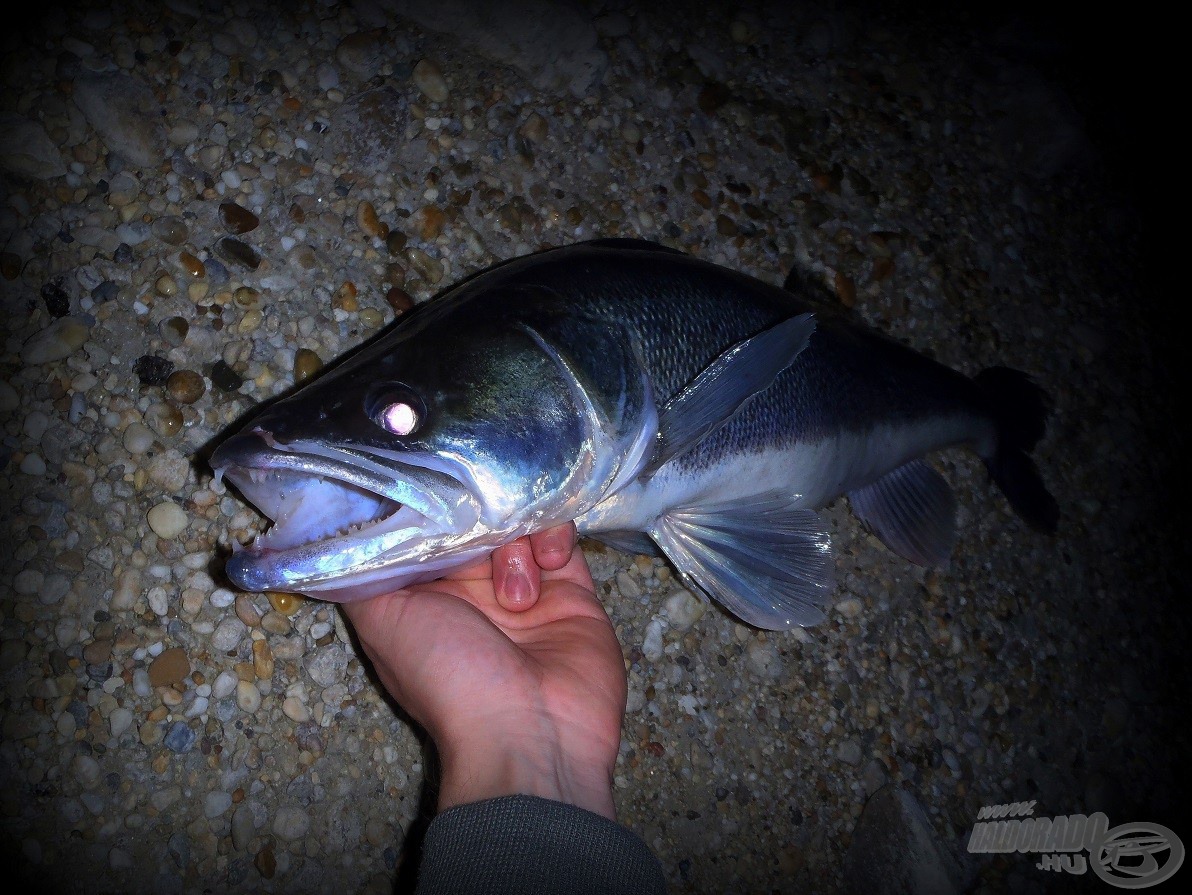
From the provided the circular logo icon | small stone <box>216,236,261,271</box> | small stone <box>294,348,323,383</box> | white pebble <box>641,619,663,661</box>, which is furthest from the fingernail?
the circular logo icon

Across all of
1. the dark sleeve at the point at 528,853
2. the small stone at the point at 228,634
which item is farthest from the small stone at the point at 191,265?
the dark sleeve at the point at 528,853

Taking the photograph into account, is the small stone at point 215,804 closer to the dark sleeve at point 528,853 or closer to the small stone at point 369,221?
the dark sleeve at point 528,853

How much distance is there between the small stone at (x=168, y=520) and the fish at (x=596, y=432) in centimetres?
42

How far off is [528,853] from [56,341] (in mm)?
1853

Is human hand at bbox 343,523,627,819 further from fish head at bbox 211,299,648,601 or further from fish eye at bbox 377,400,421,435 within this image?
fish eye at bbox 377,400,421,435

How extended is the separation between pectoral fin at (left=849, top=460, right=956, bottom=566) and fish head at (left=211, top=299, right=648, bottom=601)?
1.39 meters

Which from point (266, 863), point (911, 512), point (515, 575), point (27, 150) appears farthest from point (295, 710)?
point (911, 512)

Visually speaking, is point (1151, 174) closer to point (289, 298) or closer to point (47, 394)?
point (289, 298)

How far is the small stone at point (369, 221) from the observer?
2.35 metres

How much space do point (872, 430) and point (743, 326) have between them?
733 millimetres

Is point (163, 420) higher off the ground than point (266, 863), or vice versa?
point (163, 420)

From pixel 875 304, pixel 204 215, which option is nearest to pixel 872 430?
pixel 875 304

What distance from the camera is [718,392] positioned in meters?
1.87

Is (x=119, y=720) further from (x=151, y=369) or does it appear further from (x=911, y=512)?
(x=911, y=512)
